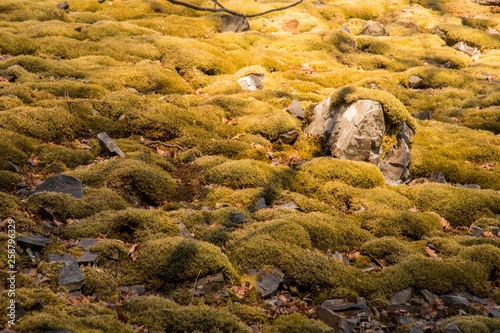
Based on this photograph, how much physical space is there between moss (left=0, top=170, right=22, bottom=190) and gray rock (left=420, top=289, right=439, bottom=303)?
27.9 ft

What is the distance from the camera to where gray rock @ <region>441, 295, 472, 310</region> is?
6.05 m

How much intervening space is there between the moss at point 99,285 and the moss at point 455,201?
8.39 m

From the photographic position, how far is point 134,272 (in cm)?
608

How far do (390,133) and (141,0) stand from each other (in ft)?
83.7

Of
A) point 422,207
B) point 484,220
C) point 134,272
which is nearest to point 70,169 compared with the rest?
point 134,272

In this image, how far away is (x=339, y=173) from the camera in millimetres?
10852

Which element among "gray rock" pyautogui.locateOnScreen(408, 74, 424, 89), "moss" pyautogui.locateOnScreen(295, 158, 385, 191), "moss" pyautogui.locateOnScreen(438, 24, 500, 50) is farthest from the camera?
"moss" pyautogui.locateOnScreen(438, 24, 500, 50)

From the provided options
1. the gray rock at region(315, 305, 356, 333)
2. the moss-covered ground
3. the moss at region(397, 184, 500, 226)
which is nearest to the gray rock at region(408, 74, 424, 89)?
the moss-covered ground

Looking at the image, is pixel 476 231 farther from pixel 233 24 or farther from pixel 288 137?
pixel 233 24

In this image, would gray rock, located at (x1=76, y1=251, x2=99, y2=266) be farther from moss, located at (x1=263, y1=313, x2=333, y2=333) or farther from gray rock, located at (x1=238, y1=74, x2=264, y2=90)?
gray rock, located at (x1=238, y1=74, x2=264, y2=90)

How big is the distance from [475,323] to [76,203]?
730cm

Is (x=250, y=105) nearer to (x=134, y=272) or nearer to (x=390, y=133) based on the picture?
(x=390, y=133)

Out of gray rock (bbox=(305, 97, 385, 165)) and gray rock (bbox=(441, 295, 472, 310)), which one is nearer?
gray rock (bbox=(441, 295, 472, 310))

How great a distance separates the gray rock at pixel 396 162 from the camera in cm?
1239
